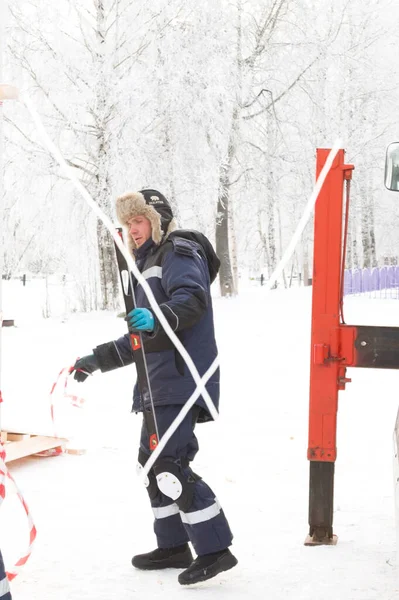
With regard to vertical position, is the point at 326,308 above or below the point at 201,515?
above

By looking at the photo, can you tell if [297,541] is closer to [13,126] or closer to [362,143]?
[13,126]

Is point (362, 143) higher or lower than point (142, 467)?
higher

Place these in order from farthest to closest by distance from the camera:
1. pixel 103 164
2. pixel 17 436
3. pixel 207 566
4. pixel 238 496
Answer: pixel 103 164 < pixel 17 436 < pixel 238 496 < pixel 207 566

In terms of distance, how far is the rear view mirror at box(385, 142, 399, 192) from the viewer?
3.61 metres

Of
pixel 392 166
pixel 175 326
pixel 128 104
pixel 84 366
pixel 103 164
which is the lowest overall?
pixel 84 366

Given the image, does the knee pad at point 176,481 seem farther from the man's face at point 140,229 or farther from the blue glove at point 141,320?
the man's face at point 140,229

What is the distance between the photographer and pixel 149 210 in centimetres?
375

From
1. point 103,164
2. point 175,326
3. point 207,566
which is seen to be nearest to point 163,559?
point 207,566

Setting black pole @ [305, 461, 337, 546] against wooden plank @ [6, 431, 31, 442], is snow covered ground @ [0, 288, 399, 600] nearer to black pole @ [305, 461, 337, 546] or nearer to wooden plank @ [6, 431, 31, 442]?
black pole @ [305, 461, 337, 546]

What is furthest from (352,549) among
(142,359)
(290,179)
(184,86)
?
(290,179)

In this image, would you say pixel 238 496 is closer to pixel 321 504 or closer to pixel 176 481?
pixel 321 504

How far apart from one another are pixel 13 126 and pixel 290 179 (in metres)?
10.8

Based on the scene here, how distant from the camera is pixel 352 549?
4062 millimetres

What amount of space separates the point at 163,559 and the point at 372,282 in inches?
896
